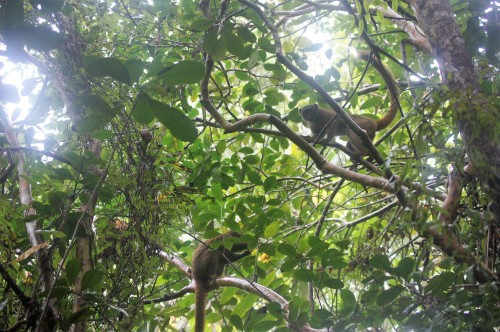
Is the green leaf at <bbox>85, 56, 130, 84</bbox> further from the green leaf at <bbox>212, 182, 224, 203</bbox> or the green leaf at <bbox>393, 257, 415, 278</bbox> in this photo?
the green leaf at <bbox>212, 182, 224, 203</bbox>

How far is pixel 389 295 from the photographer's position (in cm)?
198

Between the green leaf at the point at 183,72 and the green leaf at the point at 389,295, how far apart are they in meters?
1.20

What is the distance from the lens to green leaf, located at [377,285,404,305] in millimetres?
1962

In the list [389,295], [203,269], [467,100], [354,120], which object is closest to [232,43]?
[467,100]

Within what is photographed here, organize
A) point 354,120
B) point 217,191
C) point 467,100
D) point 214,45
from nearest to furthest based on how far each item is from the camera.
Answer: point 467,100 < point 214,45 < point 217,191 < point 354,120

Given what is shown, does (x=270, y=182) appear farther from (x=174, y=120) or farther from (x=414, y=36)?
(x=174, y=120)

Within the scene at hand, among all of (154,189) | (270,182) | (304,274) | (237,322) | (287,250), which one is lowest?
(237,322)

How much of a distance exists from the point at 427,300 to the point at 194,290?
2866 mm

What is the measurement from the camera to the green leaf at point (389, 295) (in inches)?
77.2

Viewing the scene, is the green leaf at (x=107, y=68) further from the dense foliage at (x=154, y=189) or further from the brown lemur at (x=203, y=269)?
the brown lemur at (x=203, y=269)

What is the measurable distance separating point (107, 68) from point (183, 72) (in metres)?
0.23

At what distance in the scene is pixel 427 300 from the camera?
1.91 meters

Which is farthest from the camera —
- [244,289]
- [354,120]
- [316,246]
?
[354,120]

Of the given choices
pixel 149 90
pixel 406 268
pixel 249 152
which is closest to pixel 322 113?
pixel 249 152
